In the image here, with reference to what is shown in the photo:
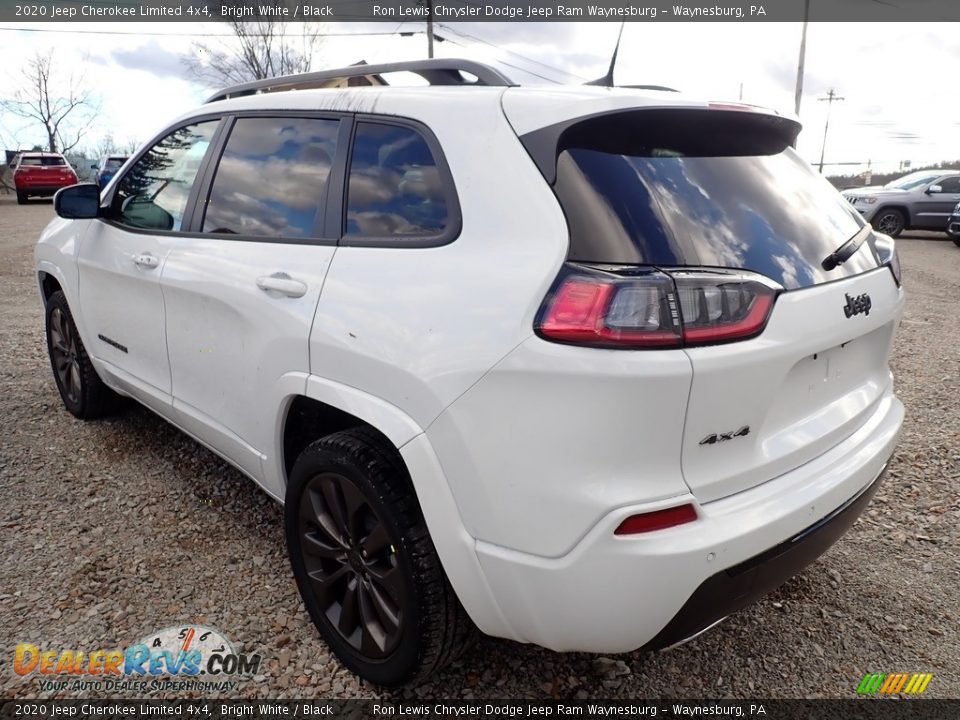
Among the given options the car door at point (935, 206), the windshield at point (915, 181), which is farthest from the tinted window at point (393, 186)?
the windshield at point (915, 181)

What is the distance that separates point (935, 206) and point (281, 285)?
17.2 meters

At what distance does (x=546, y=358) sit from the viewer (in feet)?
5.04

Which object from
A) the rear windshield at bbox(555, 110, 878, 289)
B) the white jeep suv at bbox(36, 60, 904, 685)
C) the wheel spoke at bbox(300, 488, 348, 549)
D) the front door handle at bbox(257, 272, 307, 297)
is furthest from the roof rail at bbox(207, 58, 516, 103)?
the wheel spoke at bbox(300, 488, 348, 549)

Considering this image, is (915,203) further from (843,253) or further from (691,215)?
(691,215)

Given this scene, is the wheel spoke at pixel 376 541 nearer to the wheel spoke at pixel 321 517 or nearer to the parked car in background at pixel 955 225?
the wheel spoke at pixel 321 517

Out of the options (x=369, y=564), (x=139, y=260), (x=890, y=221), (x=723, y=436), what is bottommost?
(x=890, y=221)

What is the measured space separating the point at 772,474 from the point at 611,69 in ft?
4.51

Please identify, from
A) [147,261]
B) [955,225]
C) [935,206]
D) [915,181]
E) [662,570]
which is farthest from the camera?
[915,181]

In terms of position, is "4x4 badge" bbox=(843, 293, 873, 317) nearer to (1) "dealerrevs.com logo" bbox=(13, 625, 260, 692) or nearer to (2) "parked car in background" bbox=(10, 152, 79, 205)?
(1) "dealerrevs.com logo" bbox=(13, 625, 260, 692)

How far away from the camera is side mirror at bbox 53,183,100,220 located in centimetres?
334

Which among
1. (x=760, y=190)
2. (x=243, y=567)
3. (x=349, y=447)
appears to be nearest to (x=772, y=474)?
(x=760, y=190)

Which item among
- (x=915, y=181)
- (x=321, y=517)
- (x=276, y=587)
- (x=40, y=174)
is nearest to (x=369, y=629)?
(x=321, y=517)

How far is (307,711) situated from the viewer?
2.08 m

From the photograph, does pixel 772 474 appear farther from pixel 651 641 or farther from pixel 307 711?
pixel 307 711
